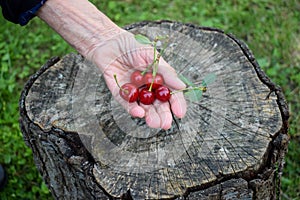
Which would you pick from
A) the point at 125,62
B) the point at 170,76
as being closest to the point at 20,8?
A: the point at 125,62

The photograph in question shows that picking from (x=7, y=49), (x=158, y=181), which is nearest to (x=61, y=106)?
(x=158, y=181)

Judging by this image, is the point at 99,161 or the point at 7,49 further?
the point at 7,49

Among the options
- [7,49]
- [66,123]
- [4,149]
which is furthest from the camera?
[7,49]

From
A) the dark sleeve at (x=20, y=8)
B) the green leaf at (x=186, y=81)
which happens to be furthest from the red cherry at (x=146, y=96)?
the dark sleeve at (x=20, y=8)

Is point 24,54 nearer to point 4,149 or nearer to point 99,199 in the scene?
point 4,149

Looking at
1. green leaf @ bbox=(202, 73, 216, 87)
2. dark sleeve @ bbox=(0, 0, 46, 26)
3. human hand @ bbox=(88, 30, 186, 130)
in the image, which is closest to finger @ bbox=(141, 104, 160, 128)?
human hand @ bbox=(88, 30, 186, 130)

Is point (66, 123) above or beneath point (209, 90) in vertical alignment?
beneath

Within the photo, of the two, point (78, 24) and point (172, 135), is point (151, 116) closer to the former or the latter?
point (172, 135)

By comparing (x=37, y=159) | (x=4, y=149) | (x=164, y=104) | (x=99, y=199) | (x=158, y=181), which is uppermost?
(x=164, y=104)
